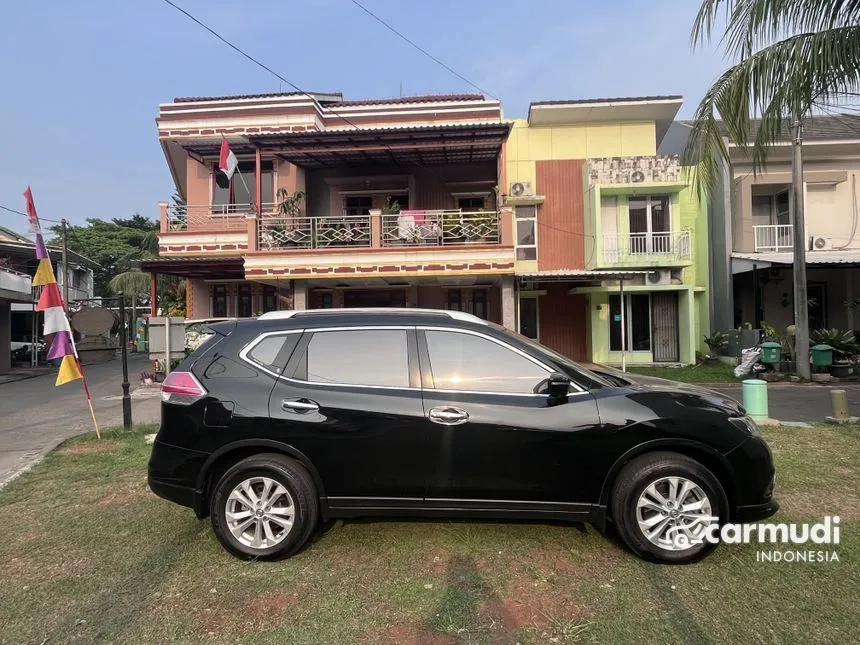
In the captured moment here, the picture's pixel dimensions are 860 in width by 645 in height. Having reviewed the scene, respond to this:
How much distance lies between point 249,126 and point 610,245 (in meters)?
12.2

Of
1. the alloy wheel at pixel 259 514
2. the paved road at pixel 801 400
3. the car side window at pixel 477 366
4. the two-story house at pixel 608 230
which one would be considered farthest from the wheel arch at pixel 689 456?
the two-story house at pixel 608 230

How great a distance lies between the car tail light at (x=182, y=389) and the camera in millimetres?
3639

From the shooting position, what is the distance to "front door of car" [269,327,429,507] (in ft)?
11.4

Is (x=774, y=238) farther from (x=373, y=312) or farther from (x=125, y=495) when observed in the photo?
(x=125, y=495)

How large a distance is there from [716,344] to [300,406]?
55.2 ft

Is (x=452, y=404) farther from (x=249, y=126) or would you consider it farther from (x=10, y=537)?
(x=249, y=126)

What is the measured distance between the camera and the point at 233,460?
11.9 ft

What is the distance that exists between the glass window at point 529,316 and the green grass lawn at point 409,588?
1349 cm

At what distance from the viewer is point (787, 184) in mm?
17750

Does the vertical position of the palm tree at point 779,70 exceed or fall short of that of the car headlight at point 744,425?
it exceeds it

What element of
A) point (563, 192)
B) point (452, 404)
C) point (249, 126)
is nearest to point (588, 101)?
point (563, 192)

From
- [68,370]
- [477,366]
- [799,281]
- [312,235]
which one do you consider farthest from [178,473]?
[799,281]

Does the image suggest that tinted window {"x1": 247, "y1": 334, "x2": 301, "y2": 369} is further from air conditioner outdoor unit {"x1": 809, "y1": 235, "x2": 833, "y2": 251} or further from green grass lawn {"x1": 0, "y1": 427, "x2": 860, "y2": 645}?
air conditioner outdoor unit {"x1": 809, "y1": 235, "x2": 833, "y2": 251}

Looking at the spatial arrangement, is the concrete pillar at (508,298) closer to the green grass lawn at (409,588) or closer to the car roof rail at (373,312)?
the green grass lawn at (409,588)
